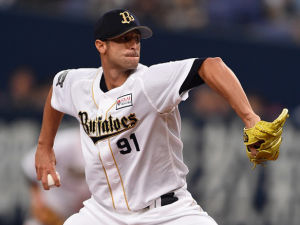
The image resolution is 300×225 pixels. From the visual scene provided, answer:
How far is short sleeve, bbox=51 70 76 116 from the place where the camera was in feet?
18.8

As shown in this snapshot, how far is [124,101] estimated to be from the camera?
5207 mm

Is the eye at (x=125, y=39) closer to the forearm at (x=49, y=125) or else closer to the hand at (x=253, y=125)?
the forearm at (x=49, y=125)

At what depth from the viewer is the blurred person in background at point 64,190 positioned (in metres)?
7.73

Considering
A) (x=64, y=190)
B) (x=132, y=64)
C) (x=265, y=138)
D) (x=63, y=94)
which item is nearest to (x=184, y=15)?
(x=64, y=190)

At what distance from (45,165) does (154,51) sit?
16.8 ft

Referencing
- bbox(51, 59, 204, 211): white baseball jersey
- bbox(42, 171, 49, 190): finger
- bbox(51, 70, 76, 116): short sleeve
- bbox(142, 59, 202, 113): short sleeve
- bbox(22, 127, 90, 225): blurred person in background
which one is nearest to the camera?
bbox(142, 59, 202, 113): short sleeve

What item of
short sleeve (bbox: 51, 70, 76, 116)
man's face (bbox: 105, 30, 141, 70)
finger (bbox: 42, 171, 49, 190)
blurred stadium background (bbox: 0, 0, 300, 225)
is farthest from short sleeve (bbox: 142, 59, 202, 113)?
blurred stadium background (bbox: 0, 0, 300, 225)

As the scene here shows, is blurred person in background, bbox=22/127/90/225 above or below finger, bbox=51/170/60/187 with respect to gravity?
below

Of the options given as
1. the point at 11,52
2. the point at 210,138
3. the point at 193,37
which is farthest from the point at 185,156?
the point at 11,52

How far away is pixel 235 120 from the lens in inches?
389

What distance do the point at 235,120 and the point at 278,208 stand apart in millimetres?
1350

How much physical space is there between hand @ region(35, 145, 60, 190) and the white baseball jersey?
47 centimetres

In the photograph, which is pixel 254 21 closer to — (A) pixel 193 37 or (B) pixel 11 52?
(A) pixel 193 37

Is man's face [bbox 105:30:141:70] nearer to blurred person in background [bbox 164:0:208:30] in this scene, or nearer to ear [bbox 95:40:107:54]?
ear [bbox 95:40:107:54]
